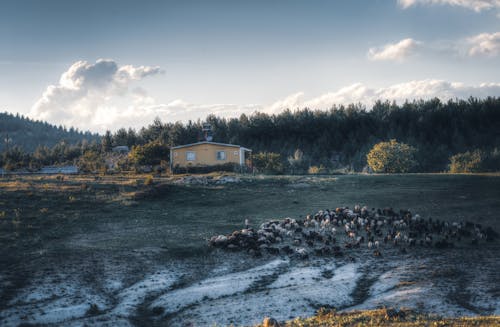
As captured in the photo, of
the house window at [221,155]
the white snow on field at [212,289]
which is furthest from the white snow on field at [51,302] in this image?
the house window at [221,155]

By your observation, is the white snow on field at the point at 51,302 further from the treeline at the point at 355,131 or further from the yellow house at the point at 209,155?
the treeline at the point at 355,131

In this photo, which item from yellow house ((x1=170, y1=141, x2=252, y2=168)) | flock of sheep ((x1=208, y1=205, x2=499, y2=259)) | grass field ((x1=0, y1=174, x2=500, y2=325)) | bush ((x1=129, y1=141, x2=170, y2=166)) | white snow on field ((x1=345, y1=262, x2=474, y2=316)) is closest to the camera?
white snow on field ((x1=345, y1=262, x2=474, y2=316))

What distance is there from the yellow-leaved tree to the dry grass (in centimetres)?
4237

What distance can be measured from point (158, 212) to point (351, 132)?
Answer: 61.6m

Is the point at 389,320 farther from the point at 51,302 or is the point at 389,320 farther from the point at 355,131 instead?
the point at 355,131

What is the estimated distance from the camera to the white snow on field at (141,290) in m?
12.3

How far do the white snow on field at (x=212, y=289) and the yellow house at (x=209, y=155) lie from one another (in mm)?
40499

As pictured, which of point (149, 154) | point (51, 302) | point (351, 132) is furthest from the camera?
point (351, 132)

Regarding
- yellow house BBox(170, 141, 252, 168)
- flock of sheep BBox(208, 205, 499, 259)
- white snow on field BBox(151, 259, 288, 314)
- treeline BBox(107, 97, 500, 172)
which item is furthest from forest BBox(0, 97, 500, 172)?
white snow on field BBox(151, 259, 288, 314)

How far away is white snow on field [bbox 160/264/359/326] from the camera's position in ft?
37.8

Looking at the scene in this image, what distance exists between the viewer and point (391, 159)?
50.5 metres

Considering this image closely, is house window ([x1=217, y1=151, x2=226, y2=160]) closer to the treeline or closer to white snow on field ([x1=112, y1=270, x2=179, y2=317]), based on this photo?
the treeline

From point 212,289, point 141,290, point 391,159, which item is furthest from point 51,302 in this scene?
point 391,159

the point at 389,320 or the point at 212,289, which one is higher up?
the point at 389,320
